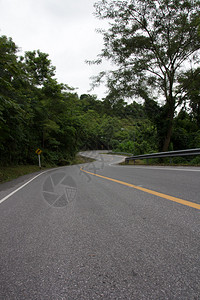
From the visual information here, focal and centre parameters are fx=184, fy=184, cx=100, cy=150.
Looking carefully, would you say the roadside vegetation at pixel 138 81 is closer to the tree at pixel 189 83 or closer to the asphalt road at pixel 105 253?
the tree at pixel 189 83

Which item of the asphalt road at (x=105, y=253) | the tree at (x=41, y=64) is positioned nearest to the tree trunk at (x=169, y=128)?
the asphalt road at (x=105, y=253)

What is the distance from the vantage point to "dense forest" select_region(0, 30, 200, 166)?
11914 millimetres

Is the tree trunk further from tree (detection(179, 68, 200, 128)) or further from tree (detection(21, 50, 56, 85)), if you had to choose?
tree (detection(21, 50, 56, 85))

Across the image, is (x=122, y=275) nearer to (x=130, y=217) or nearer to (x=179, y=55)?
(x=130, y=217)

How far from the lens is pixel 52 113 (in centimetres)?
2461

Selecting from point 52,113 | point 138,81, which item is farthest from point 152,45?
point 52,113

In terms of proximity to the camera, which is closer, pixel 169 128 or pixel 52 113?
pixel 169 128

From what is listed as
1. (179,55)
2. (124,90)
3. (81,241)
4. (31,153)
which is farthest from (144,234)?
(31,153)

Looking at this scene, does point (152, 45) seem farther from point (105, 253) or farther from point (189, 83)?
point (105, 253)

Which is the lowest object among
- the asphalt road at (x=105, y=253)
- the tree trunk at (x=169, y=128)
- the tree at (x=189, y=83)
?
the asphalt road at (x=105, y=253)

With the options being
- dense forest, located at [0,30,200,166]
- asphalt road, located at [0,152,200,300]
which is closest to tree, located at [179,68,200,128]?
dense forest, located at [0,30,200,166]

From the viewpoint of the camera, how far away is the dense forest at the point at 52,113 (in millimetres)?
11914

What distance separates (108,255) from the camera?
174 cm

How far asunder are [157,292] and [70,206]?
2613 mm
